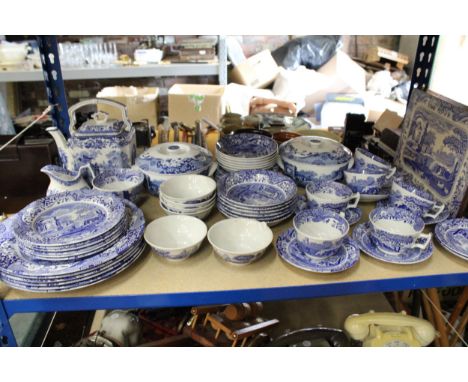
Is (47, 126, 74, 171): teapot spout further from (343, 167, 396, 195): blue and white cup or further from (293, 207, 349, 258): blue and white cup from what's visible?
(343, 167, 396, 195): blue and white cup

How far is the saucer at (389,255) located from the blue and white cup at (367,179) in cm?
16

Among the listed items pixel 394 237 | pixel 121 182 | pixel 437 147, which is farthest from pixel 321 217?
pixel 121 182

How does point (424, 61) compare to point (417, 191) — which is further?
point (424, 61)

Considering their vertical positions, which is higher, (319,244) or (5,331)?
(319,244)

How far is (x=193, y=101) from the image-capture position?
198cm

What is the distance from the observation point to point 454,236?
883 mm

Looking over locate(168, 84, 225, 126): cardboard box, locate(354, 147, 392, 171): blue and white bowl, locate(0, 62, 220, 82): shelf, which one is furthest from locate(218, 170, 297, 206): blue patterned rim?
locate(0, 62, 220, 82): shelf

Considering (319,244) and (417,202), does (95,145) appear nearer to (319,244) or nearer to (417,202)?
(319,244)

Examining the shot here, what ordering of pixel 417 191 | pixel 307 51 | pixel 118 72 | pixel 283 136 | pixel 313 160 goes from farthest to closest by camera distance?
pixel 307 51
pixel 118 72
pixel 283 136
pixel 313 160
pixel 417 191

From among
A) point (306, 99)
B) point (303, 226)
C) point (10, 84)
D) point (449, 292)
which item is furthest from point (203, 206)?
point (10, 84)

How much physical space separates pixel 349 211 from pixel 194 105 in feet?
3.95

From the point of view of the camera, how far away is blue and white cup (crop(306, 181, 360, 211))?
93 centimetres

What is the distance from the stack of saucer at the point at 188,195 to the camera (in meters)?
0.89
